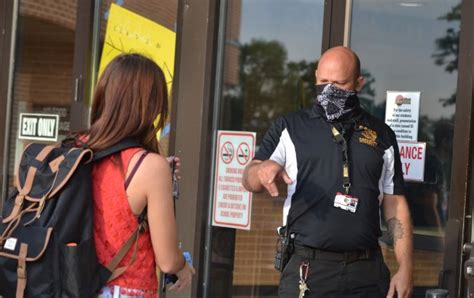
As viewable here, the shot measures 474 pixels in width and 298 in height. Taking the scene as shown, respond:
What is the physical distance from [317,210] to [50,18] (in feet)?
14.0

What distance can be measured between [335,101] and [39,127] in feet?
13.0

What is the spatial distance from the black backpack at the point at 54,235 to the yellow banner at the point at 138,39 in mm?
2899

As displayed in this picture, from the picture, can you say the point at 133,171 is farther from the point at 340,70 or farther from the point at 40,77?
the point at 40,77

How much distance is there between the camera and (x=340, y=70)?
371cm

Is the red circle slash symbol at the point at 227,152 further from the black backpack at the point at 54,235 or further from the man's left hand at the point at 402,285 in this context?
the black backpack at the point at 54,235

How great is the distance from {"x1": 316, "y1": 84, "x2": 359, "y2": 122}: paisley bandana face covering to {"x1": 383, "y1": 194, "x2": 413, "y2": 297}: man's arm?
18.4 inches

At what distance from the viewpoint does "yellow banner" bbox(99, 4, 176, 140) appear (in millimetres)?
5762

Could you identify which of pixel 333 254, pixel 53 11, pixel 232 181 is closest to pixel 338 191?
pixel 333 254

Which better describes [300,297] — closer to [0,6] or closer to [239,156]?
[239,156]

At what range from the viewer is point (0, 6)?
23.3ft

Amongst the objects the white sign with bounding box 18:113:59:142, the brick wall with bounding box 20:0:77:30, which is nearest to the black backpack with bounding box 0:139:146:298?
the brick wall with bounding box 20:0:77:30

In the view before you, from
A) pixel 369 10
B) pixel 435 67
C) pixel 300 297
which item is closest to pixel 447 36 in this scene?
pixel 435 67

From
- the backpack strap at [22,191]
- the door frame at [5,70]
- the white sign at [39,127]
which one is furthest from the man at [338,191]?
the door frame at [5,70]

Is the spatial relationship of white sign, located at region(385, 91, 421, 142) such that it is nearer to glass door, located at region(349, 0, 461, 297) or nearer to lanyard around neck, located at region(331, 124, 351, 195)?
glass door, located at region(349, 0, 461, 297)
